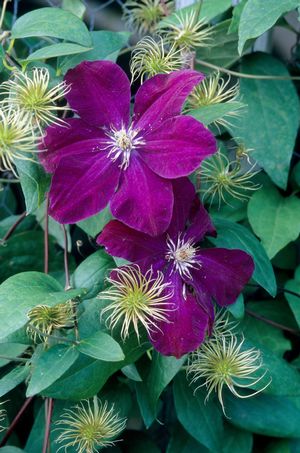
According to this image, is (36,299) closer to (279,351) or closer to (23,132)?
(23,132)

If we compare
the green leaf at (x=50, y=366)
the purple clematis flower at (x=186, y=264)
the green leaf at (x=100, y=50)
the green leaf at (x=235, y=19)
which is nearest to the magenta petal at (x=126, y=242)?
the purple clematis flower at (x=186, y=264)

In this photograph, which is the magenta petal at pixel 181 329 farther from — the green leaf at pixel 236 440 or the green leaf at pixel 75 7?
the green leaf at pixel 75 7

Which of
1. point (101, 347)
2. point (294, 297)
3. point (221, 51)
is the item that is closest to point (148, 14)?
point (221, 51)

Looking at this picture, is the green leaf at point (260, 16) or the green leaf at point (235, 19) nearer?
the green leaf at point (260, 16)

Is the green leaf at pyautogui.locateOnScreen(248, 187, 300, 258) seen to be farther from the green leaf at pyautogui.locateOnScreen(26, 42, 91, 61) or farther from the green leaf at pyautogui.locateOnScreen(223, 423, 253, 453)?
the green leaf at pyautogui.locateOnScreen(26, 42, 91, 61)

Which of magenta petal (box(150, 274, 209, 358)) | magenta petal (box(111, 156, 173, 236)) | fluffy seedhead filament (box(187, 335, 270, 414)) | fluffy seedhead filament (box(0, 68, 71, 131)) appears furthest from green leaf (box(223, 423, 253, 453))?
fluffy seedhead filament (box(0, 68, 71, 131))
